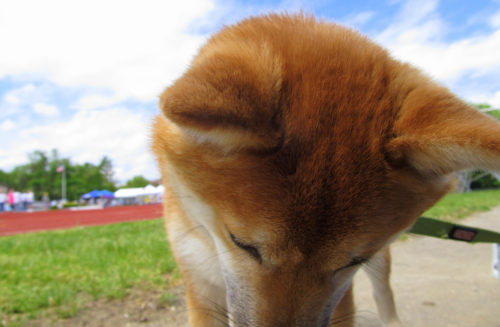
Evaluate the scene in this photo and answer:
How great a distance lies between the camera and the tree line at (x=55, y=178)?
218ft

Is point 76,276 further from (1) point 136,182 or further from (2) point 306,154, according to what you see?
(1) point 136,182

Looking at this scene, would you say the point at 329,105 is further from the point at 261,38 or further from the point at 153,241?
the point at 153,241

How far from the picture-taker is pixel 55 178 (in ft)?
223

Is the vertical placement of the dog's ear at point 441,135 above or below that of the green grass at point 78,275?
above

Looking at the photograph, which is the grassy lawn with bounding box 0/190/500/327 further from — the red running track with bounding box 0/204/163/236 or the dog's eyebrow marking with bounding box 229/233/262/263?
the red running track with bounding box 0/204/163/236

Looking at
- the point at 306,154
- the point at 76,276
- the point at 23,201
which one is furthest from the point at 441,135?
the point at 23,201

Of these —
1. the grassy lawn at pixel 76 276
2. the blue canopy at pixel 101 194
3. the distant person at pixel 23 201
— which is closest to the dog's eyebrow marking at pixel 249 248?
the grassy lawn at pixel 76 276

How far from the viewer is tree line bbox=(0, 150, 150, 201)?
2618 inches

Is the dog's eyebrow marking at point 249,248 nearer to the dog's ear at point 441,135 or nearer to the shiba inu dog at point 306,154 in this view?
the shiba inu dog at point 306,154

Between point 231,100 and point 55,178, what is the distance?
7640 cm

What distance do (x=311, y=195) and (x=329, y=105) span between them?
14.2 inches

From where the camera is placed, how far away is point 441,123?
1248 millimetres

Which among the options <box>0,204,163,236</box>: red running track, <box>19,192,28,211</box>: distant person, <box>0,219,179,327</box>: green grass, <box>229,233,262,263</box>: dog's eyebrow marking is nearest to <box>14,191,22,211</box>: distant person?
<box>19,192,28,211</box>: distant person

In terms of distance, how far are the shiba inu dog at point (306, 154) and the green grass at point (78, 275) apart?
8.15ft
